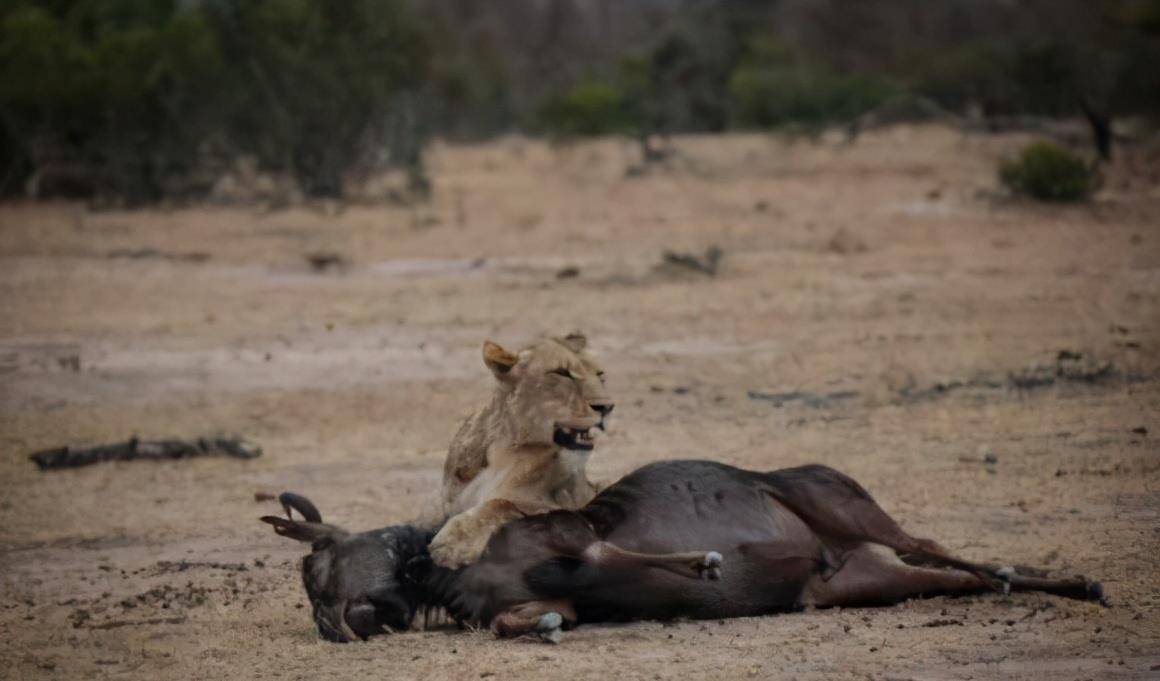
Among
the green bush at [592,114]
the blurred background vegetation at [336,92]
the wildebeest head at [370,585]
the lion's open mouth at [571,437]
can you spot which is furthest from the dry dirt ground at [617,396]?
the green bush at [592,114]

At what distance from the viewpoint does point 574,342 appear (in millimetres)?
6246

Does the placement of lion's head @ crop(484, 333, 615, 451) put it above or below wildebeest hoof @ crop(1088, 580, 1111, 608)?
above

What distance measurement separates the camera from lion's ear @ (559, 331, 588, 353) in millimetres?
6207

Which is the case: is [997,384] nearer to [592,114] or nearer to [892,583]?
[892,583]

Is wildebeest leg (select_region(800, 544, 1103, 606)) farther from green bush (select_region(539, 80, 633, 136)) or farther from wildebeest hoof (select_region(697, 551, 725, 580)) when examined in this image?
green bush (select_region(539, 80, 633, 136))

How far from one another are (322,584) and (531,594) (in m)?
0.83

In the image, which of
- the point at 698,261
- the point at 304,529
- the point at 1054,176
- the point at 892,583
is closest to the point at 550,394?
the point at 304,529

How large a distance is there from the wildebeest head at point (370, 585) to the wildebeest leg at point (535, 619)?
38 cm

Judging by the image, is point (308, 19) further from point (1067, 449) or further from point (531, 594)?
point (531, 594)

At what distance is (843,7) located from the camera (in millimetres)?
96688

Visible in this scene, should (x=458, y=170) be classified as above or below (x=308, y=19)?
below

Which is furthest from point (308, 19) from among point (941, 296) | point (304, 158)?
point (941, 296)

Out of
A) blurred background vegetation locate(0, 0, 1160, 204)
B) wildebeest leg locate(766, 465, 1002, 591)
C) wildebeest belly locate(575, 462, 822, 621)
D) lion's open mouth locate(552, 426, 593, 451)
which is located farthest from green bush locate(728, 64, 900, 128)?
lion's open mouth locate(552, 426, 593, 451)

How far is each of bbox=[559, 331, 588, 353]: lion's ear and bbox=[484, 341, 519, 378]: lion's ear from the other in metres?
0.19
